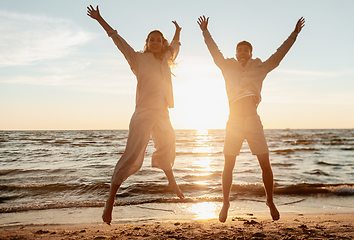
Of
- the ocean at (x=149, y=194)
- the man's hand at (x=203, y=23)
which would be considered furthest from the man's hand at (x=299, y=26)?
A: the ocean at (x=149, y=194)

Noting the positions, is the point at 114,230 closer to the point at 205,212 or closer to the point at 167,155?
the point at 167,155

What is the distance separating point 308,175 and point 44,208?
10.6 meters

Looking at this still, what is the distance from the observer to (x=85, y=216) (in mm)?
6277

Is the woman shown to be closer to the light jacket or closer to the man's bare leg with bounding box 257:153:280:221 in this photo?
the light jacket

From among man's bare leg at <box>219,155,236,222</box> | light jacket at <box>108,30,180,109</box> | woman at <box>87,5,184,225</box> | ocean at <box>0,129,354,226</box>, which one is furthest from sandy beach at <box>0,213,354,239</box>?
light jacket at <box>108,30,180,109</box>

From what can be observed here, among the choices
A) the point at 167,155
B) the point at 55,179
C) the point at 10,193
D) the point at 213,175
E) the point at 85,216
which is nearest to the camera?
the point at 167,155

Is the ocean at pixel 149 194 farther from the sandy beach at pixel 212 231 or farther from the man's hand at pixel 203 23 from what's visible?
the man's hand at pixel 203 23

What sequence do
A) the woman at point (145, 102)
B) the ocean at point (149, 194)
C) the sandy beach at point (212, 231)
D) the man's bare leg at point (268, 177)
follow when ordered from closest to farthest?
the woman at point (145, 102) → the man's bare leg at point (268, 177) → the sandy beach at point (212, 231) → the ocean at point (149, 194)

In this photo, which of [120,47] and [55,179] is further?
[55,179]

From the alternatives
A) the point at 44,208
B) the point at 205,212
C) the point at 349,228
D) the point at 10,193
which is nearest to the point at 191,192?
the point at 205,212

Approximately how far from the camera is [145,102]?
388cm

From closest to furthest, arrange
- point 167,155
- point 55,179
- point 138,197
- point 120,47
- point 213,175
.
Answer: point 120,47 → point 167,155 → point 138,197 → point 55,179 → point 213,175

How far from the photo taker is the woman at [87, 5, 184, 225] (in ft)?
12.6

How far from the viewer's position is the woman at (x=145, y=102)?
12.6 feet
